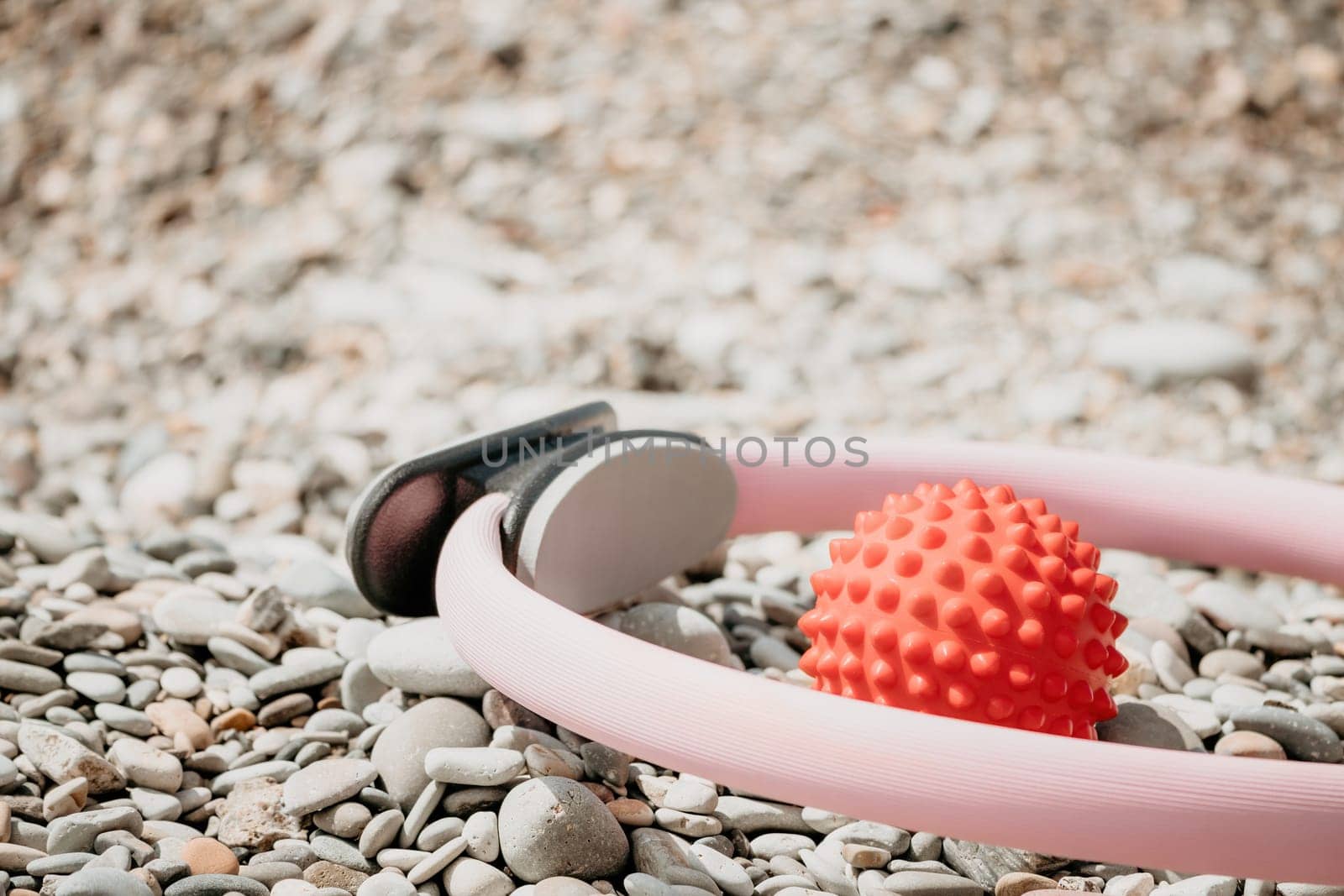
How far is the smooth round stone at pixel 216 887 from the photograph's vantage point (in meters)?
1.87

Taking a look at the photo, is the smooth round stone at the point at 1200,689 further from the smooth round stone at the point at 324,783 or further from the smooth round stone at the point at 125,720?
the smooth round stone at the point at 125,720

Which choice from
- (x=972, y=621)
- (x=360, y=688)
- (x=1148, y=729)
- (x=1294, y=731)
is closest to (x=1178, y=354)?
(x=1294, y=731)

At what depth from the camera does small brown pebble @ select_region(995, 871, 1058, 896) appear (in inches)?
79.4

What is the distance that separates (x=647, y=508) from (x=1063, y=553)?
2.85 ft

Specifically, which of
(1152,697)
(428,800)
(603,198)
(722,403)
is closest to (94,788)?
(428,800)

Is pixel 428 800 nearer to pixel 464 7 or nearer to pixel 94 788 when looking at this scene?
pixel 94 788

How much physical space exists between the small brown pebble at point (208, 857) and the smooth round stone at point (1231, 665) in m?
2.10

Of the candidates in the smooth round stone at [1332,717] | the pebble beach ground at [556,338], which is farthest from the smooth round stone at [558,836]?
the smooth round stone at [1332,717]

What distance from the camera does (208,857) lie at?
6.51 ft

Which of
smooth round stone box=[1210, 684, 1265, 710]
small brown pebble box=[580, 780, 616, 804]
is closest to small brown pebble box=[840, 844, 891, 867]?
small brown pebble box=[580, 780, 616, 804]

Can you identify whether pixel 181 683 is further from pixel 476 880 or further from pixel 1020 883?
pixel 1020 883

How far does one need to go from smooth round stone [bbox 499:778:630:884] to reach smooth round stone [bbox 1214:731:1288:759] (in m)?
1.21

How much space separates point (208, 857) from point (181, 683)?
2.01 ft

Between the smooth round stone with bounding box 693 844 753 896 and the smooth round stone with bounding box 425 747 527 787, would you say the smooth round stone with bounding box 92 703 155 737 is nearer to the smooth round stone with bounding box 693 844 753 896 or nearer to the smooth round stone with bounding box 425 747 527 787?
the smooth round stone with bounding box 425 747 527 787
